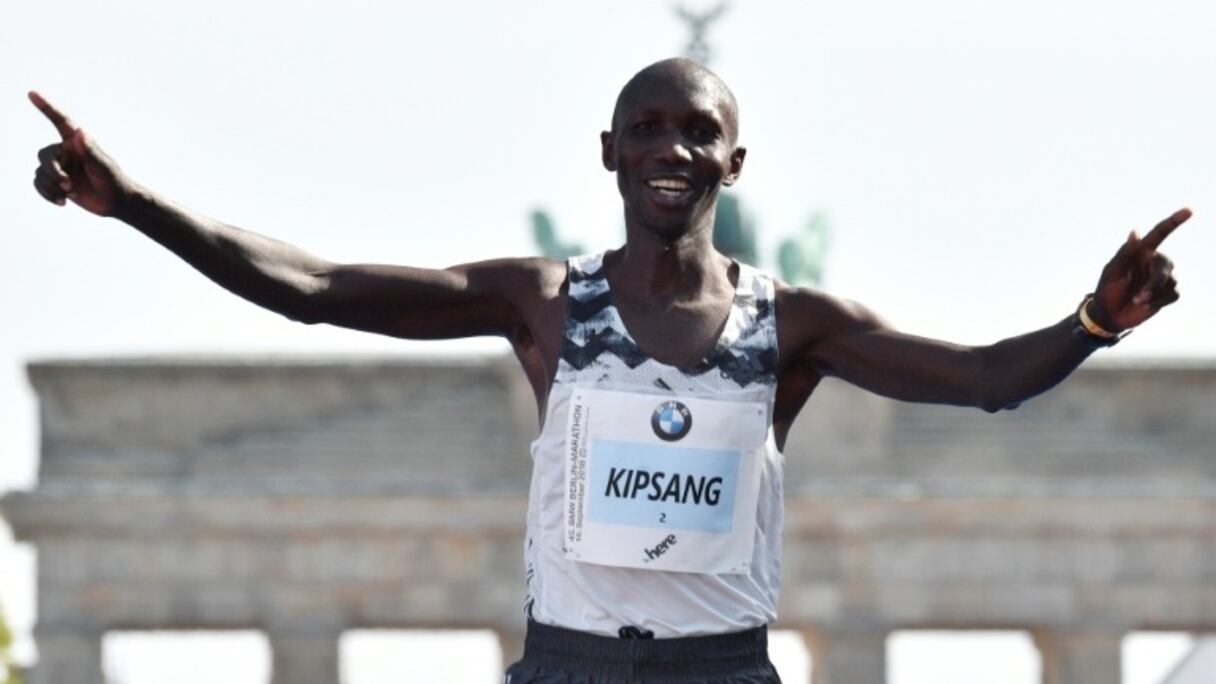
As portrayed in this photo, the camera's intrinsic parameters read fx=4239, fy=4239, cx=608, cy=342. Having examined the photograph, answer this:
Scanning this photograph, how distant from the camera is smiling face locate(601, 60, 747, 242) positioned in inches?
357

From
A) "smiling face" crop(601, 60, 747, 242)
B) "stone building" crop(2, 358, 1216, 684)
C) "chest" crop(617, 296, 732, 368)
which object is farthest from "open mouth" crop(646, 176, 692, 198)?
"stone building" crop(2, 358, 1216, 684)

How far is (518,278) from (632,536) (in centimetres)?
67

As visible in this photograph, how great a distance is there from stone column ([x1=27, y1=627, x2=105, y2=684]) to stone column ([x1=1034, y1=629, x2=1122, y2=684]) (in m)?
11.9

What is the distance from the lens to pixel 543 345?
30.6ft

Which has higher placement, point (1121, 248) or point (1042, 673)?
point (1042, 673)

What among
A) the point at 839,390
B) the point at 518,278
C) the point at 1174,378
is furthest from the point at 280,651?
the point at 518,278

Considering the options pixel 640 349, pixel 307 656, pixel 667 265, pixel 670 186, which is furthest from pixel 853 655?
pixel 670 186

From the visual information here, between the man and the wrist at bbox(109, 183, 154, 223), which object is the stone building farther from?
the wrist at bbox(109, 183, 154, 223)

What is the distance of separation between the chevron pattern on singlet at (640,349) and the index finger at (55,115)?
118cm

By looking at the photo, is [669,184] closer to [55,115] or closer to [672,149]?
[672,149]

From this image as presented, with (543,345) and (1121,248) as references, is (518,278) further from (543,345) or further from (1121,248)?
(1121,248)

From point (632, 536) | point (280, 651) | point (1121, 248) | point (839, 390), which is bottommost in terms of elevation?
point (632, 536)

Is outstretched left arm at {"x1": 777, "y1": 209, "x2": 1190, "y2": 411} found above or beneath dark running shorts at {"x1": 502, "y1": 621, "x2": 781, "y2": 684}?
above

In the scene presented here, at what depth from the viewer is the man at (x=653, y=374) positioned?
9094mm
